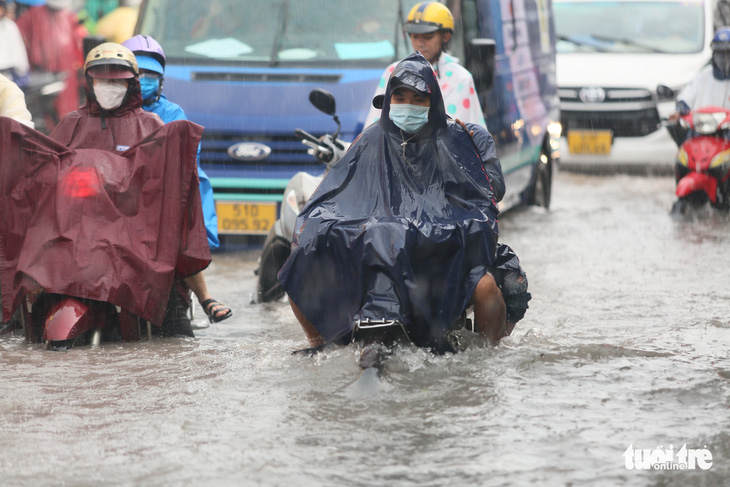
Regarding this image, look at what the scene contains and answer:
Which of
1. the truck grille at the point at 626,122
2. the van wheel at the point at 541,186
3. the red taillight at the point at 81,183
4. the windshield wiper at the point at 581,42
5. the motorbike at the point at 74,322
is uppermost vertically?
the red taillight at the point at 81,183

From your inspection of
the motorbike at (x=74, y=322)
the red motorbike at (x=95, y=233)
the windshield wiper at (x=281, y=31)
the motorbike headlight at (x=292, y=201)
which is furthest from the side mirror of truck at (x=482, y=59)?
the motorbike at (x=74, y=322)

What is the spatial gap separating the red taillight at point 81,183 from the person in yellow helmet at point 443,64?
193cm

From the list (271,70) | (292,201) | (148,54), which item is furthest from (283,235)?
(271,70)

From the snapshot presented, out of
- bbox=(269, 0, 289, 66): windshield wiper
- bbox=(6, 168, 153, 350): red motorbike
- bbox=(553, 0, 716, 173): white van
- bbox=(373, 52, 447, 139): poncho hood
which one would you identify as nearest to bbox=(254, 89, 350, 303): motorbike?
bbox=(6, 168, 153, 350): red motorbike

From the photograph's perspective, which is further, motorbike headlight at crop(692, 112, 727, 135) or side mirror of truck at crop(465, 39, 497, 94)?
motorbike headlight at crop(692, 112, 727, 135)

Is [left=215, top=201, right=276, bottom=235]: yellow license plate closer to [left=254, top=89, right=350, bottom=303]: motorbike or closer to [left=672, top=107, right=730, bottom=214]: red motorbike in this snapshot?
[left=254, top=89, right=350, bottom=303]: motorbike

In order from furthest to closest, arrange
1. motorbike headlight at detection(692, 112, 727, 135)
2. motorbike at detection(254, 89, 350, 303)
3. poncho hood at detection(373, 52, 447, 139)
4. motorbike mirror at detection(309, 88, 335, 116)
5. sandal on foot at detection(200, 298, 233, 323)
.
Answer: motorbike headlight at detection(692, 112, 727, 135) → motorbike at detection(254, 89, 350, 303) → motorbike mirror at detection(309, 88, 335, 116) → sandal on foot at detection(200, 298, 233, 323) → poncho hood at detection(373, 52, 447, 139)

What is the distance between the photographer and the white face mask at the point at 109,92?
6672 mm

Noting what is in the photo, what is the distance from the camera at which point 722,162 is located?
38.5ft

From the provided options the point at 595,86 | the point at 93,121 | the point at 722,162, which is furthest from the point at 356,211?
the point at 595,86

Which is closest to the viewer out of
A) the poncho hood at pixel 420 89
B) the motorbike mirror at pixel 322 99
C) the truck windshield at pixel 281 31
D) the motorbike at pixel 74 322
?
the poncho hood at pixel 420 89

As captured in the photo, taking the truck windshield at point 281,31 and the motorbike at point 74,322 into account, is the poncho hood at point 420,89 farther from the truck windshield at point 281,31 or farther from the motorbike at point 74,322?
the truck windshield at point 281,31

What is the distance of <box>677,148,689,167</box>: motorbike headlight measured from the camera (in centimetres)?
1201

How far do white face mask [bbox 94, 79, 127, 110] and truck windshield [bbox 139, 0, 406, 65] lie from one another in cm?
319
